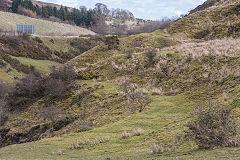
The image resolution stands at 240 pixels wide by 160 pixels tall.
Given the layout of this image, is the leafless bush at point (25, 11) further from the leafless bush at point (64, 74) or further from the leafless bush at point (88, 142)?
the leafless bush at point (88, 142)

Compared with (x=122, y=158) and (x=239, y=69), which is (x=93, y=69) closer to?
(x=239, y=69)

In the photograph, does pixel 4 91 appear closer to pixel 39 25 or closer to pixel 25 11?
pixel 39 25

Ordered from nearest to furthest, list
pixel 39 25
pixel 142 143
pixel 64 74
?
pixel 142 143
pixel 64 74
pixel 39 25

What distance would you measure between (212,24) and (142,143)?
39194 millimetres

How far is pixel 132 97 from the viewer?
21.1 meters

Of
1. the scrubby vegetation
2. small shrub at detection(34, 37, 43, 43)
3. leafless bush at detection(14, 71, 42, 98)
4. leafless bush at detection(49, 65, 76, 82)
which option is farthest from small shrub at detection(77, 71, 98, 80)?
small shrub at detection(34, 37, 43, 43)

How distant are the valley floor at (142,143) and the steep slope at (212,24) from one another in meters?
26.0

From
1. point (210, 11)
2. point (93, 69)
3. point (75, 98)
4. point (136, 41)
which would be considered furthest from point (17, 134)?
point (210, 11)

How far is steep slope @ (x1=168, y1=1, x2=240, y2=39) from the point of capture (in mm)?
39469

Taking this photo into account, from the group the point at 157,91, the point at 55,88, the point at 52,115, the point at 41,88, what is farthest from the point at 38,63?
the point at 157,91

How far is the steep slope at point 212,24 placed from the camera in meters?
39.5

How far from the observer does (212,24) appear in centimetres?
4441

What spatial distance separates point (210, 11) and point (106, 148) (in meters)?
45.9

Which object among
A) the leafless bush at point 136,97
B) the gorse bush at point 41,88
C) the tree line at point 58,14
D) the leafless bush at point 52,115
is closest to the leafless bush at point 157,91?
the leafless bush at point 136,97
